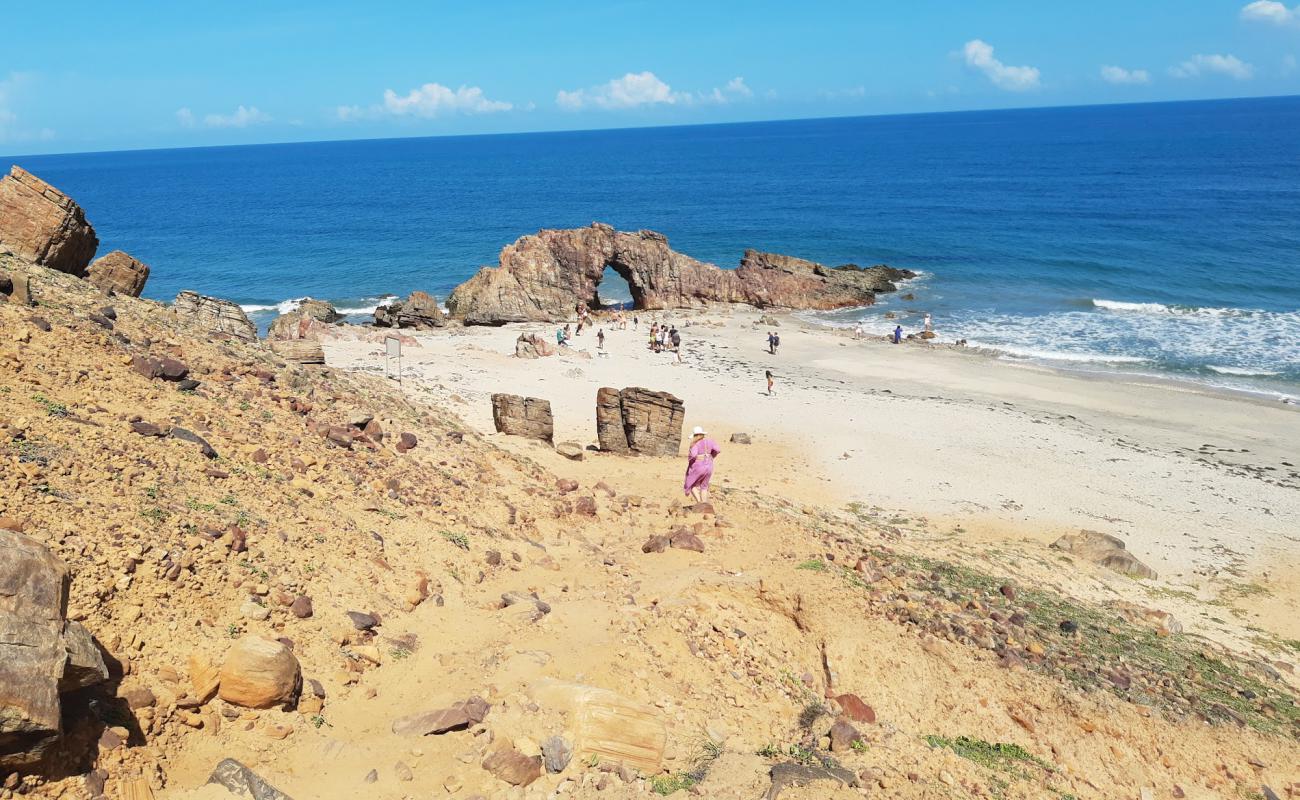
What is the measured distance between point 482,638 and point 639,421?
39.1 feet

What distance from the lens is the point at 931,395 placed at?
3391 cm

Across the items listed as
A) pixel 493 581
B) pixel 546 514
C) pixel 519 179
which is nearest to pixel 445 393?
pixel 546 514

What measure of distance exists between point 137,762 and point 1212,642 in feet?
50.6

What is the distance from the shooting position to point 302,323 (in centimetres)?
3712

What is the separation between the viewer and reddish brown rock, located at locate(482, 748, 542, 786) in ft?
23.9

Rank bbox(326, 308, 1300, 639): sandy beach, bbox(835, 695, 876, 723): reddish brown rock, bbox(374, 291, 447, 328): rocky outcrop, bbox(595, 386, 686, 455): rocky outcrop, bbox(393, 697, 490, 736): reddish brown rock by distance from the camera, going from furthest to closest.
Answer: bbox(374, 291, 447, 328): rocky outcrop, bbox(595, 386, 686, 455): rocky outcrop, bbox(326, 308, 1300, 639): sandy beach, bbox(835, 695, 876, 723): reddish brown rock, bbox(393, 697, 490, 736): reddish brown rock

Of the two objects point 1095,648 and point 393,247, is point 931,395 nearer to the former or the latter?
point 1095,648

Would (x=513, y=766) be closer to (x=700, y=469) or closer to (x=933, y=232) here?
(x=700, y=469)

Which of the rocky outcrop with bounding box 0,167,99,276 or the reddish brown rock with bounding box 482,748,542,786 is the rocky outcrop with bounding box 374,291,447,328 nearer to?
the rocky outcrop with bounding box 0,167,99,276

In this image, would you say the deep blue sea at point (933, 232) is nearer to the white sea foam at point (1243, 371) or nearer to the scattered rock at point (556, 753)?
the white sea foam at point (1243, 371)

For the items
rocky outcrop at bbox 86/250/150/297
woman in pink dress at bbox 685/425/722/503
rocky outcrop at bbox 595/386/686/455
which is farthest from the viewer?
rocky outcrop at bbox 595/386/686/455

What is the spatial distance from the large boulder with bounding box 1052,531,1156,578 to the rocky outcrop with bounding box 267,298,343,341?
86.5 ft

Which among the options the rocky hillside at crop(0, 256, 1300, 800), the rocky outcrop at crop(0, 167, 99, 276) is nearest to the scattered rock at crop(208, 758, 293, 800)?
the rocky hillside at crop(0, 256, 1300, 800)

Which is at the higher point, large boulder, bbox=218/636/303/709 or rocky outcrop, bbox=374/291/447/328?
large boulder, bbox=218/636/303/709
